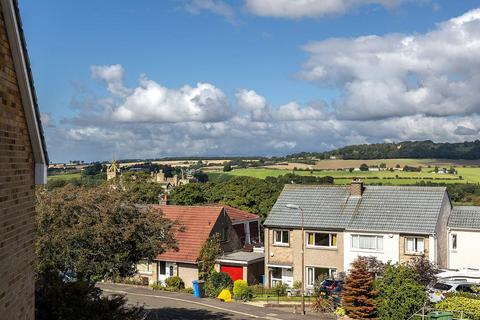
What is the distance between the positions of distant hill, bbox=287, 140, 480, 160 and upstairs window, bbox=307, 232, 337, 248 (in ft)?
310

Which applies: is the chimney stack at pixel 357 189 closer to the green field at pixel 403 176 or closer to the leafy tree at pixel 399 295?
the leafy tree at pixel 399 295

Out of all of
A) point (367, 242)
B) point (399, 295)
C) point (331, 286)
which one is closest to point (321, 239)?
point (367, 242)

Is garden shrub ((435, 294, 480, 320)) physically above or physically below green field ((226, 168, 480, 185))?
below

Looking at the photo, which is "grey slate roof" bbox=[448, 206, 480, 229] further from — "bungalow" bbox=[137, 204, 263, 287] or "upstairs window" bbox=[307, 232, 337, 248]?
"bungalow" bbox=[137, 204, 263, 287]

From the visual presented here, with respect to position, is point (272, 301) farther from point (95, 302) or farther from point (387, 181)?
point (387, 181)

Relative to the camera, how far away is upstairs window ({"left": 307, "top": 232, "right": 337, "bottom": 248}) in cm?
4238

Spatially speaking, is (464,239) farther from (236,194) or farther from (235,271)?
(236,194)

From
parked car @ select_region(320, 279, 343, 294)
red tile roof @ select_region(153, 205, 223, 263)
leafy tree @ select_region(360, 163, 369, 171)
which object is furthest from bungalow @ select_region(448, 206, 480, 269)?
leafy tree @ select_region(360, 163, 369, 171)

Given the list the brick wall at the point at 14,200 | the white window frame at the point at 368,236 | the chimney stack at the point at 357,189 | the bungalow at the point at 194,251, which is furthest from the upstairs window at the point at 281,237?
the brick wall at the point at 14,200

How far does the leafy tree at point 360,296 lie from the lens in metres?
28.9

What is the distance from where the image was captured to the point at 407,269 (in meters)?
29.4

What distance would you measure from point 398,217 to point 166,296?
1726cm

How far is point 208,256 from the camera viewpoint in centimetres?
4394

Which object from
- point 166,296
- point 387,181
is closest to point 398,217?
point 166,296
